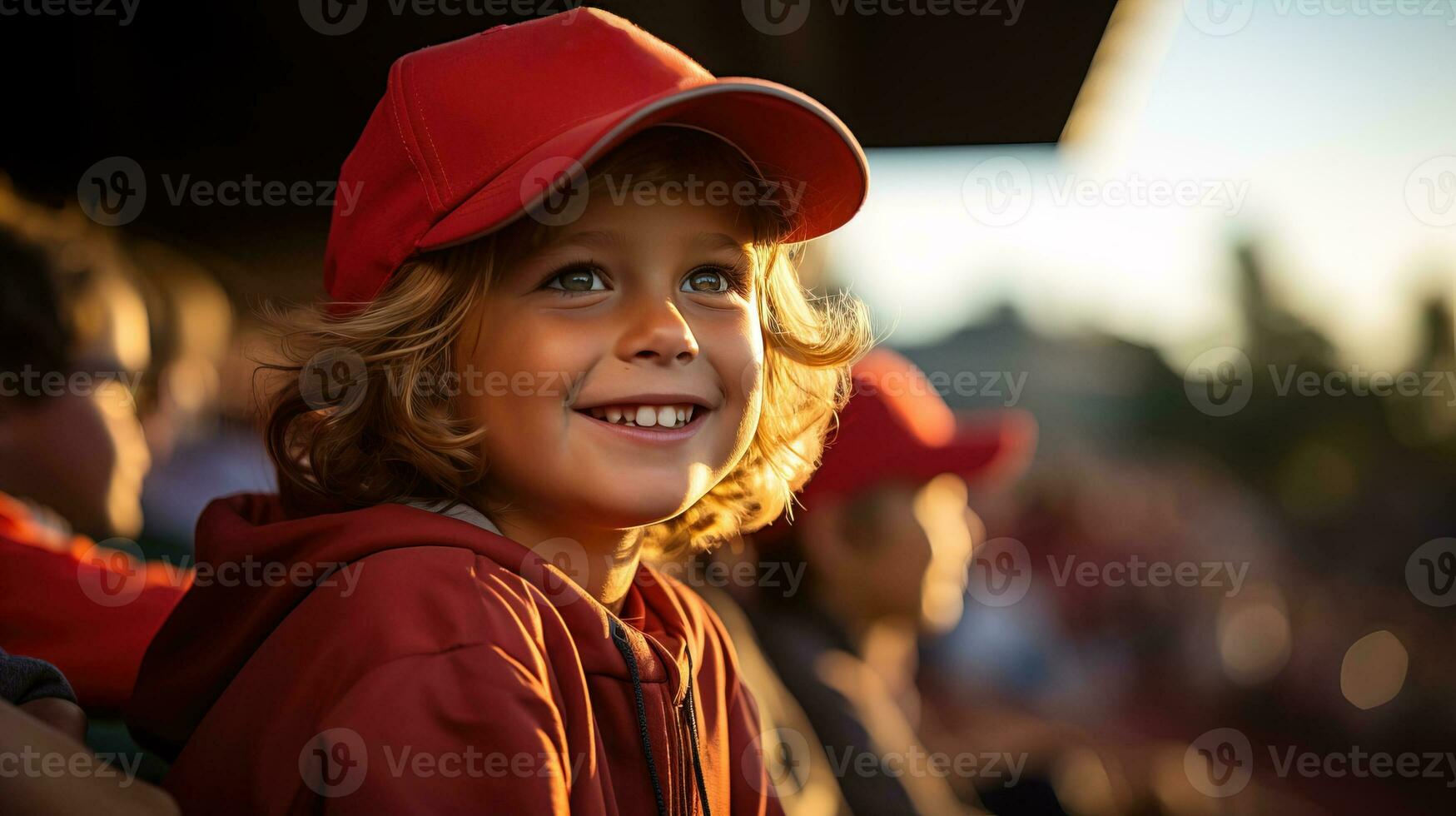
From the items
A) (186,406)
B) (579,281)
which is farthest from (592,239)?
(186,406)

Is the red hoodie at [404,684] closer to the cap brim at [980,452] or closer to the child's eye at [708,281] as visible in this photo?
the child's eye at [708,281]

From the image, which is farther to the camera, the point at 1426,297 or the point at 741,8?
the point at 1426,297

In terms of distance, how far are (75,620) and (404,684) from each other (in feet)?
2.21

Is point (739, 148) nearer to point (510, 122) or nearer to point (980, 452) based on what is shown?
point (510, 122)

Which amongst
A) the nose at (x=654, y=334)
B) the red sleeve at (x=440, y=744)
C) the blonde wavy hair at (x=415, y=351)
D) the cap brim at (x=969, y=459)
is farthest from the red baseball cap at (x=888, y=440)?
the red sleeve at (x=440, y=744)

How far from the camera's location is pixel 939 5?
1.41m

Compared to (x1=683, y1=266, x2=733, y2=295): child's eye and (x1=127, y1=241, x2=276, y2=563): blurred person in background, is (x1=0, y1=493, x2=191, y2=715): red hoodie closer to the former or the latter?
(x1=127, y1=241, x2=276, y2=563): blurred person in background

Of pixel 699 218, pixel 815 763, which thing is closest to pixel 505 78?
pixel 699 218

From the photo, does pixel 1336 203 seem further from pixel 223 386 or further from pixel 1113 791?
pixel 223 386

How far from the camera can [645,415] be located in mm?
882

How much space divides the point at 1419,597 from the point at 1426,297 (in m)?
0.57

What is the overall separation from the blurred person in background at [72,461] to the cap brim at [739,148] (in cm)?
64

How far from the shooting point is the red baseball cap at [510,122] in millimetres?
813

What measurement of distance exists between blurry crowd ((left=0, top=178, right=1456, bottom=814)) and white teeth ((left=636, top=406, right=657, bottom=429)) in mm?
812
